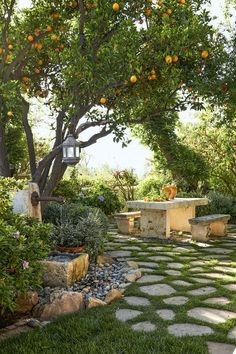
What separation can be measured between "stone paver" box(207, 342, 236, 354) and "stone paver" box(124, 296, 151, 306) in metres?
1.14

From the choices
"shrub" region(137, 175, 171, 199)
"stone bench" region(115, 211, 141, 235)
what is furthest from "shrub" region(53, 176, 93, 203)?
"stone bench" region(115, 211, 141, 235)

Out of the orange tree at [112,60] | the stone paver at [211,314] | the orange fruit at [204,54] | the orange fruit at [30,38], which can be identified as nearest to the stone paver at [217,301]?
the stone paver at [211,314]

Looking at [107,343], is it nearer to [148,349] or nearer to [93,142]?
[148,349]

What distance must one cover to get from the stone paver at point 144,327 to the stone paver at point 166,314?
20 cm

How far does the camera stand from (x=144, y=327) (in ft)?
12.2

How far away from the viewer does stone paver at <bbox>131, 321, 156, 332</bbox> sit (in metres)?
3.64

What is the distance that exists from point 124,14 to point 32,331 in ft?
17.0

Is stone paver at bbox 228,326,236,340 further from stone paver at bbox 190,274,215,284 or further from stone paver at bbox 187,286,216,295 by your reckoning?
stone paver at bbox 190,274,215,284

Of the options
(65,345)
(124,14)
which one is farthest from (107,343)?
(124,14)

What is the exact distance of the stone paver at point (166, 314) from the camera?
3922mm

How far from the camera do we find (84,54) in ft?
21.9

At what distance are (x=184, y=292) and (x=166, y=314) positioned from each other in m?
0.76

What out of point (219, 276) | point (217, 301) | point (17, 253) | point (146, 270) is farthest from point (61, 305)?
point (219, 276)

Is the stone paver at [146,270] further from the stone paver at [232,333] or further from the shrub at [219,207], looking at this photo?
the shrub at [219,207]
